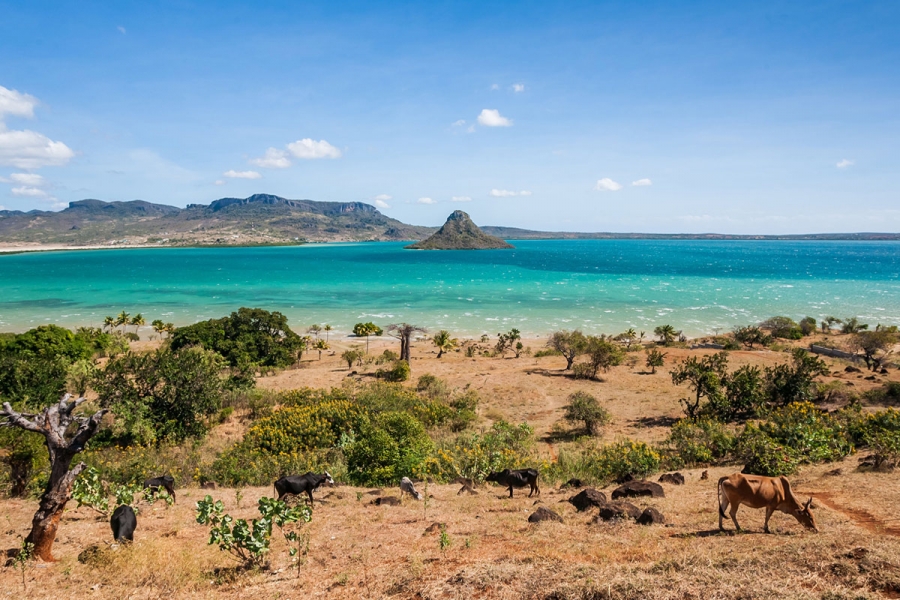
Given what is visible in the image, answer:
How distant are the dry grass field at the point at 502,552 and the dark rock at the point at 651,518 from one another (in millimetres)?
250

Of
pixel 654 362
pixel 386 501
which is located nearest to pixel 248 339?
pixel 386 501

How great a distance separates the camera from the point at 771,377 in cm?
2189

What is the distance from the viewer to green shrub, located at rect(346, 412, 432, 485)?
45.5 feet

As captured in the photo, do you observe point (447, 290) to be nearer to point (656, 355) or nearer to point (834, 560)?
point (656, 355)

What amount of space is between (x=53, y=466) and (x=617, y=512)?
10207 mm

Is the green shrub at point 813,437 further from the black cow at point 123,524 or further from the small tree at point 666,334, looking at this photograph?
the small tree at point 666,334

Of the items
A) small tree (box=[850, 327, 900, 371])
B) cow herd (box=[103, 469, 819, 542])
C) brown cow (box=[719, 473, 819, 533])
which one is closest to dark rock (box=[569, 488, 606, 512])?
cow herd (box=[103, 469, 819, 542])

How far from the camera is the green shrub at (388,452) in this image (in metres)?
13.9

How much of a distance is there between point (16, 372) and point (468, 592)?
2689cm

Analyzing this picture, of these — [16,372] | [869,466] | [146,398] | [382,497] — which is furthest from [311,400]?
[869,466]

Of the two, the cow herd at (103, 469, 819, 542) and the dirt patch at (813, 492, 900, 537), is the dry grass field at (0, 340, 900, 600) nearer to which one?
the dirt patch at (813, 492, 900, 537)

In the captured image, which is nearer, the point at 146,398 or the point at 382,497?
the point at 382,497

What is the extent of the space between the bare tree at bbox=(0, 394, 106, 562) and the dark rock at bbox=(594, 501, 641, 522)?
9425 mm

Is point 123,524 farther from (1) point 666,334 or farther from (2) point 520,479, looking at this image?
(1) point 666,334
